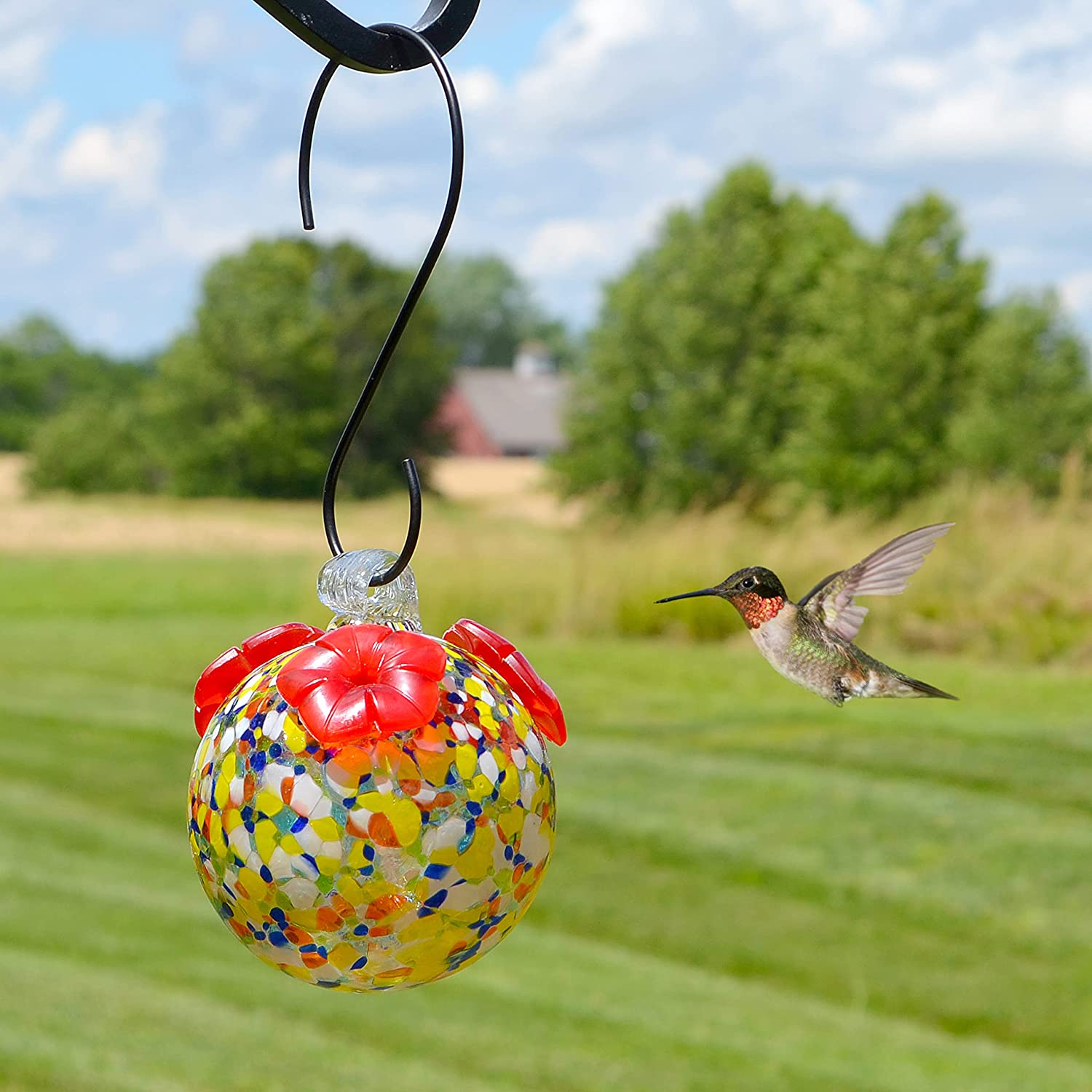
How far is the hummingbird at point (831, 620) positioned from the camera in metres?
1.63

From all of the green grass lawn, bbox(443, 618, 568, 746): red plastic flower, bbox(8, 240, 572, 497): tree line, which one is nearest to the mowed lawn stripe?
the green grass lawn

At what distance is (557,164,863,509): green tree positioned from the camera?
91.7ft

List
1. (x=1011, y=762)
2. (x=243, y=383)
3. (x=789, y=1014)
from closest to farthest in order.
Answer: (x=789, y=1014), (x=1011, y=762), (x=243, y=383)

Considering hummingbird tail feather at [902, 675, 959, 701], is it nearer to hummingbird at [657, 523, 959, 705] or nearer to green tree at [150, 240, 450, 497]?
Answer: hummingbird at [657, 523, 959, 705]

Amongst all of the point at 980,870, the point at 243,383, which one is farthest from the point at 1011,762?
the point at 243,383

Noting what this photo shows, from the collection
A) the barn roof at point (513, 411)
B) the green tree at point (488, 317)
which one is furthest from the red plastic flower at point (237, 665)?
the green tree at point (488, 317)

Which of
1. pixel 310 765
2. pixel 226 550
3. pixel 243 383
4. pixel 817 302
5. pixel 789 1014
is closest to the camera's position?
pixel 310 765

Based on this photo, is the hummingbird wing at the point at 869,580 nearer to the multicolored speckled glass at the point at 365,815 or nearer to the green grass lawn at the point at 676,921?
the multicolored speckled glass at the point at 365,815

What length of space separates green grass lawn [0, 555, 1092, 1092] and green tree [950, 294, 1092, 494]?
11.6ft

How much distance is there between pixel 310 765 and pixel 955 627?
9.46 m

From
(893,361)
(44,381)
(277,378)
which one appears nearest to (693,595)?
(893,361)

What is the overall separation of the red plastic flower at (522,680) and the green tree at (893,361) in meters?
6.66

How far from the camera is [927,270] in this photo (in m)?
17.5

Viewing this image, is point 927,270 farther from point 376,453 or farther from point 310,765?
point 376,453
